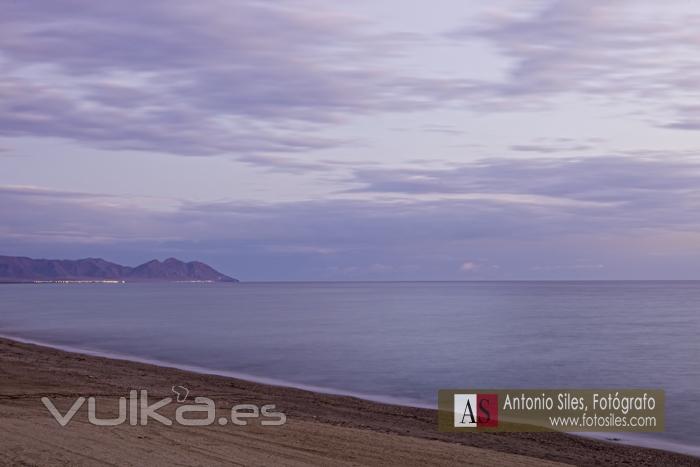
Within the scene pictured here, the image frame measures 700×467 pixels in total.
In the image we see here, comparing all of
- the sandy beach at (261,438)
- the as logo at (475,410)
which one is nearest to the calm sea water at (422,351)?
the as logo at (475,410)

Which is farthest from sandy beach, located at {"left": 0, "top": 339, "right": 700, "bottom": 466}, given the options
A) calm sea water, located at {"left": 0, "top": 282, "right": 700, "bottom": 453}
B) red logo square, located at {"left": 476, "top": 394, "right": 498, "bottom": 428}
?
calm sea water, located at {"left": 0, "top": 282, "right": 700, "bottom": 453}

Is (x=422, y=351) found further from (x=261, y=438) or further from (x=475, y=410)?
(x=261, y=438)

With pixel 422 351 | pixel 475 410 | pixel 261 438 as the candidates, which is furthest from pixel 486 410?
pixel 422 351

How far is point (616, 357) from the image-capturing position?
31.8 meters

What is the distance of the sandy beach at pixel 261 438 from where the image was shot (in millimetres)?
8984

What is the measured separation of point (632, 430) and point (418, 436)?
5741 millimetres

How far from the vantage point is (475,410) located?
18.2 metres

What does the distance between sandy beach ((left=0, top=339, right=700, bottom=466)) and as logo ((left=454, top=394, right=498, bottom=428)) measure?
805mm

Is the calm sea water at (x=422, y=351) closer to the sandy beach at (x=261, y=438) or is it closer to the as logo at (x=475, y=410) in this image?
the as logo at (x=475, y=410)

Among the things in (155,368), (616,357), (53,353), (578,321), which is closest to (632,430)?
(155,368)

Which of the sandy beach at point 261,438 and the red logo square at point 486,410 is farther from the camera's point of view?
the red logo square at point 486,410

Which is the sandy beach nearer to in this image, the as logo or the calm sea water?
the as logo

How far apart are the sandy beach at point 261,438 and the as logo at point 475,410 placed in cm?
81

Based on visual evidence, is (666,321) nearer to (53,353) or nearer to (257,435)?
(53,353)
